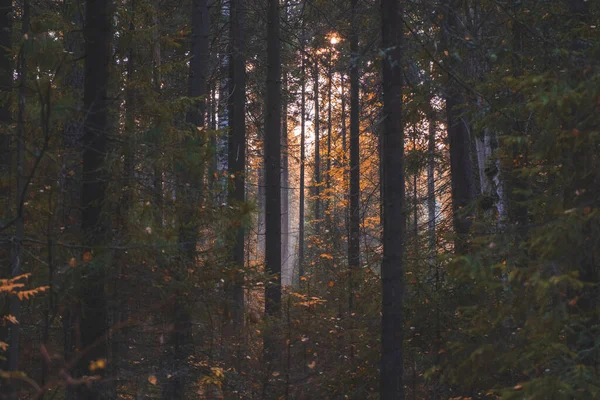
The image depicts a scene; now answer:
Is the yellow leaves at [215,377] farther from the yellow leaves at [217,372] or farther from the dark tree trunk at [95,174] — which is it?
the dark tree trunk at [95,174]

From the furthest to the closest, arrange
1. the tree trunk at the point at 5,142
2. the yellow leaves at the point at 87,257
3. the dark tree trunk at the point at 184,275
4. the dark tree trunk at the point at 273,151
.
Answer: the dark tree trunk at the point at 273,151
the dark tree trunk at the point at 184,275
the tree trunk at the point at 5,142
the yellow leaves at the point at 87,257

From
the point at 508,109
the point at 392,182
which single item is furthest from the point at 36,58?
the point at 508,109

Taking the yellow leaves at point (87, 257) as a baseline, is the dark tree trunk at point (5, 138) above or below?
above

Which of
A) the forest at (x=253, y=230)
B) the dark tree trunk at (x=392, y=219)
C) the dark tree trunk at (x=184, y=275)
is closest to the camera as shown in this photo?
the forest at (x=253, y=230)

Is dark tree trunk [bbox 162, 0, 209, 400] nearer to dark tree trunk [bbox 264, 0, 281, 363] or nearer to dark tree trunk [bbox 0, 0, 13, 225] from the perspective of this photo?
dark tree trunk [bbox 0, 0, 13, 225]

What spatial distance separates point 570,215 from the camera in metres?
4.58

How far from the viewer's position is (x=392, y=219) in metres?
7.66

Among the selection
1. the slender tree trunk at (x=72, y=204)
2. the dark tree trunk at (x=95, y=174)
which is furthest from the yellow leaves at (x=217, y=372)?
the slender tree trunk at (x=72, y=204)

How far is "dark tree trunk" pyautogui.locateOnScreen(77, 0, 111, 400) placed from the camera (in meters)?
6.43

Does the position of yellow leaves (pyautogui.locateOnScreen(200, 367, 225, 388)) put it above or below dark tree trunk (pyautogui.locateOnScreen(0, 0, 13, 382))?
below

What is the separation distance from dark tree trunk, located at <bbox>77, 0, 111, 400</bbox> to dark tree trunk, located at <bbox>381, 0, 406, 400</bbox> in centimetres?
359

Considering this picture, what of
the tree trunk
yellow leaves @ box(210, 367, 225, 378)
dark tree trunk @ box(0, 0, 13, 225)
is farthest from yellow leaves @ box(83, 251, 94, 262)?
yellow leaves @ box(210, 367, 225, 378)

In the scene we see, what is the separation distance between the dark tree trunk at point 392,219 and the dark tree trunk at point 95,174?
3587 mm

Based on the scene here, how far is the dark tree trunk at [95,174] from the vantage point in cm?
643
